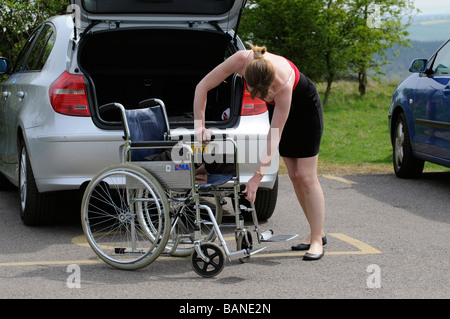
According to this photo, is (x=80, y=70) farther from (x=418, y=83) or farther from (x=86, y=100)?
(x=418, y=83)

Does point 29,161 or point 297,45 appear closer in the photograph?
point 29,161

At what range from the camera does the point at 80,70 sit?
5.83m

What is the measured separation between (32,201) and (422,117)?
4.46 metres

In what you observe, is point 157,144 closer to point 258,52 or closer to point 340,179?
point 258,52

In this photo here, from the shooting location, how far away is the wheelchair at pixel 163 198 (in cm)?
464

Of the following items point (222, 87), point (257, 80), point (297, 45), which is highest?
point (257, 80)

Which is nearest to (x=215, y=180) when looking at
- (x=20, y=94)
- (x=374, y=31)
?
(x=20, y=94)

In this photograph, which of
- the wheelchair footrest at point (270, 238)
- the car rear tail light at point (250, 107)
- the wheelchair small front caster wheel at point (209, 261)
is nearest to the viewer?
the wheelchair small front caster wheel at point (209, 261)

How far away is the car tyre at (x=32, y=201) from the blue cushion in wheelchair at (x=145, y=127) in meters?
1.34

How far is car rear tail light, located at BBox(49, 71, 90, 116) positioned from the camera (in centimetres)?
573

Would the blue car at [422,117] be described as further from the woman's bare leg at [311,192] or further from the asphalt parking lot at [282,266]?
the woman's bare leg at [311,192]

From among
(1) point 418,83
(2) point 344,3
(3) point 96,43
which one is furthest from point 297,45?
(3) point 96,43

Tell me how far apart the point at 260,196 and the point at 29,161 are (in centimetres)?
195

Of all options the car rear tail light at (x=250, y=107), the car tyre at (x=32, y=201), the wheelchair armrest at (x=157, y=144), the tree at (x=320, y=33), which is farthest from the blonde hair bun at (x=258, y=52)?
the tree at (x=320, y=33)
